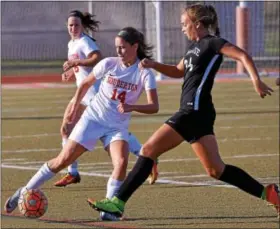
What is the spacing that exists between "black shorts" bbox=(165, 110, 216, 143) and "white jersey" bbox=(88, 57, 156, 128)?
86cm

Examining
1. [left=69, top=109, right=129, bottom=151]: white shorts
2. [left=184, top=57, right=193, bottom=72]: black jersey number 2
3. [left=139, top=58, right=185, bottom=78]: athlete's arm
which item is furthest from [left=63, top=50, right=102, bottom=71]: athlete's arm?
[left=184, top=57, right=193, bottom=72]: black jersey number 2

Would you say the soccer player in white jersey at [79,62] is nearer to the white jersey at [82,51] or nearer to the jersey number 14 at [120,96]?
the white jersey at [82,51]

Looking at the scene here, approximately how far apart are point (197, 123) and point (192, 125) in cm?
5

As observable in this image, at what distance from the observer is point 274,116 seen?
21.8m

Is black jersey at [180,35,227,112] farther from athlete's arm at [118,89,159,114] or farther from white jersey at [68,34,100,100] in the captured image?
white jersey at [68,34,100,100]

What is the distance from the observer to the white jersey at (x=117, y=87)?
34.8 ft

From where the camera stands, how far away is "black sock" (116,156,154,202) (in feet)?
32.1

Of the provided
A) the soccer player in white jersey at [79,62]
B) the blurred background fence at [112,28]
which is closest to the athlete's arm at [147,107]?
the soccer player in white jersey at [79,62]

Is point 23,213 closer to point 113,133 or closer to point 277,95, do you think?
point 113,133

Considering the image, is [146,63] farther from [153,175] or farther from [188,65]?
[153,175]

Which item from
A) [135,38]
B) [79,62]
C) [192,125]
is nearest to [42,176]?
→ [135,38]

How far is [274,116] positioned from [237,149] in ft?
17.5

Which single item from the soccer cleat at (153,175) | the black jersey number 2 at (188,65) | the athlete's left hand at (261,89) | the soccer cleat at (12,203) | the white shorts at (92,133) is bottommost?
the soccer cleat at (153,175)

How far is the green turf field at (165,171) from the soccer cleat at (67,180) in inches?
3.9
